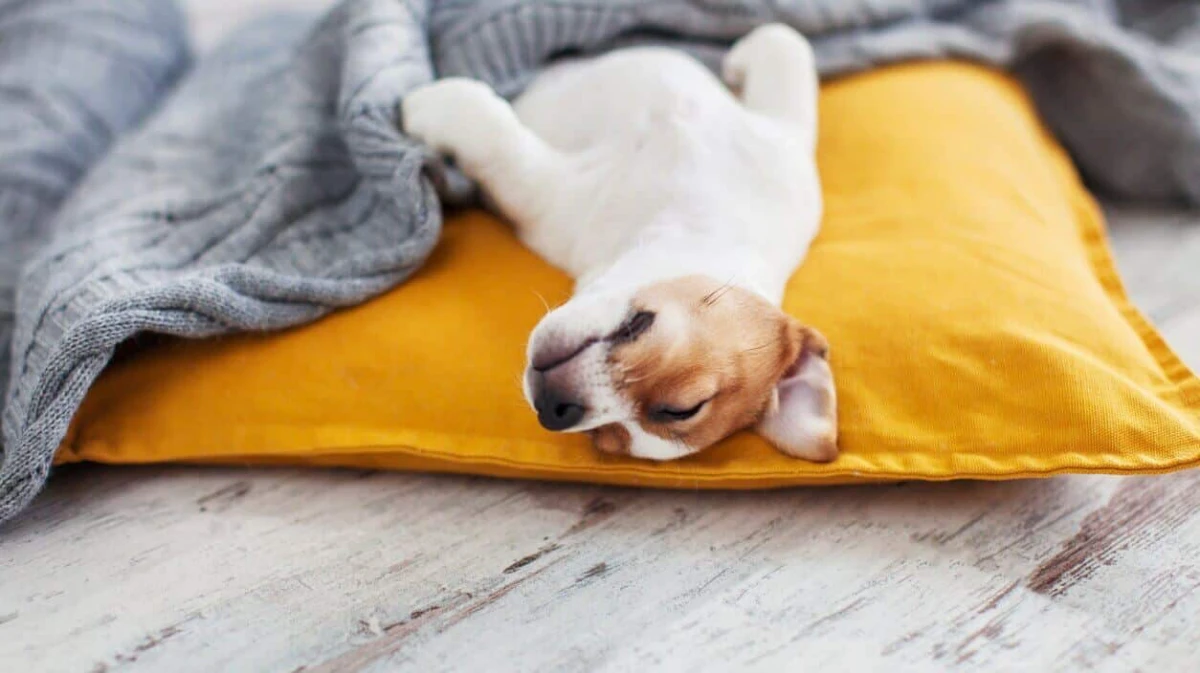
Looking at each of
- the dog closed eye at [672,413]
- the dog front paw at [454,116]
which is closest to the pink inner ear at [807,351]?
the dog closed eye at [672,413]

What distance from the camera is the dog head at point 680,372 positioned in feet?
3.75

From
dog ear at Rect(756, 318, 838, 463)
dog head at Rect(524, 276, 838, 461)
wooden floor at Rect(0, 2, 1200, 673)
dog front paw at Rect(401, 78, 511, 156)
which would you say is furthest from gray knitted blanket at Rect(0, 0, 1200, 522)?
dog ear at Rect(756, 318, 838, 463)

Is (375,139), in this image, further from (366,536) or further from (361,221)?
(366,536)

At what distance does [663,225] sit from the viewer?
1.37 metres

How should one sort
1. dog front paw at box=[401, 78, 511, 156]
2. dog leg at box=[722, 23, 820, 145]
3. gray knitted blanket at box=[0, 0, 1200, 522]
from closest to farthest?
gray knitted blanket at box=[0, 0, 1200, 522], dog front paw at box=[401, 78, 511, 156], dog leg at box=[722, 23, 820, 145]

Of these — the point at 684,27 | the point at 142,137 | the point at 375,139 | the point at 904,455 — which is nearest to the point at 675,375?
the point at 904,455

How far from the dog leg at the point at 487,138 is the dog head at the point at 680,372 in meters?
0.37

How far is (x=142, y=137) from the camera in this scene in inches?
71.8

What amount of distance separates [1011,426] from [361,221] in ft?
3.40

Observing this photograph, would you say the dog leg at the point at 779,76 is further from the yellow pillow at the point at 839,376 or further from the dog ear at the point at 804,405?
the dog ear at the point at 804,405

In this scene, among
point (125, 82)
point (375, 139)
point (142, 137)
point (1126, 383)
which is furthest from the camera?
point (125, 82)

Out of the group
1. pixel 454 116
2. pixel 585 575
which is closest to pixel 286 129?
pixel 454 116

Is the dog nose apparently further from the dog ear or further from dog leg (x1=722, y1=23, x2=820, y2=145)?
dog leg (x1=722, y1=23, x2=820, y2=145)

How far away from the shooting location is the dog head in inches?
45.0
